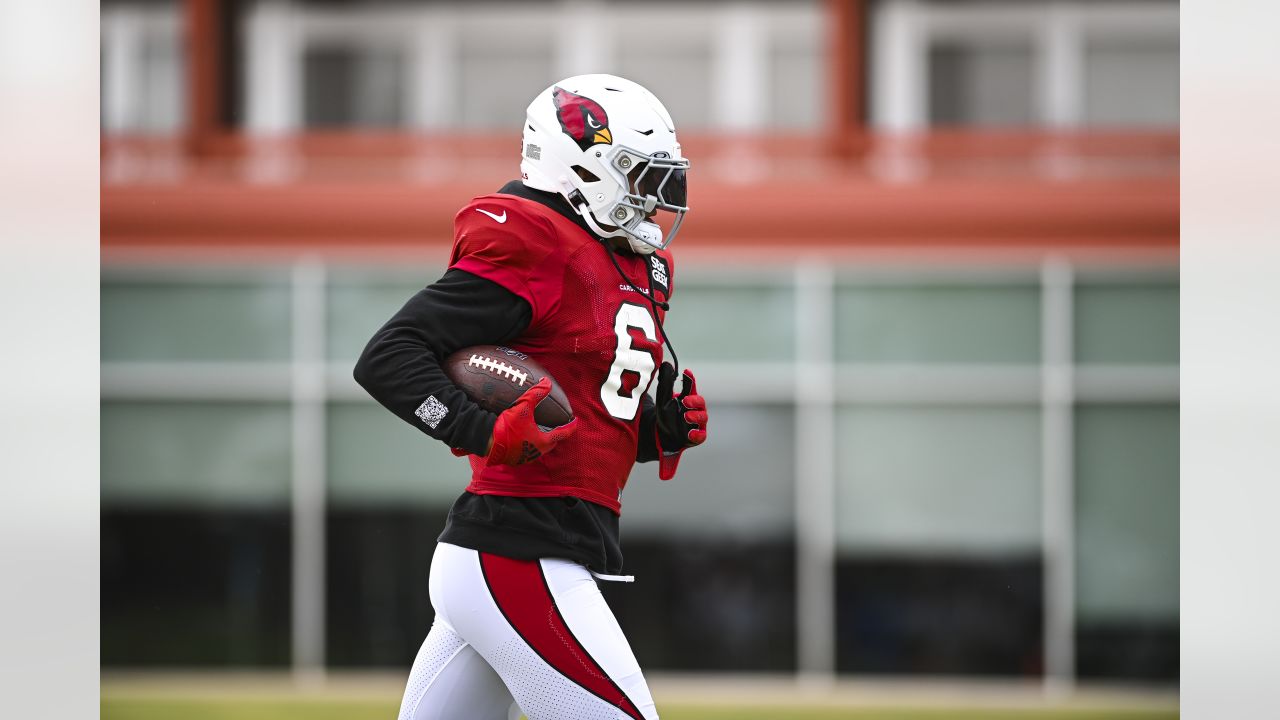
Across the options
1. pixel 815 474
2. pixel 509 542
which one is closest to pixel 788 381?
pixel 815 474

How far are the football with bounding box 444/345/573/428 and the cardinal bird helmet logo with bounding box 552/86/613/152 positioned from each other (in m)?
0.48

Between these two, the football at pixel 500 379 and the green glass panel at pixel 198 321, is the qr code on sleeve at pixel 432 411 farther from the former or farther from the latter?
the green glass panel at pixel 198 321

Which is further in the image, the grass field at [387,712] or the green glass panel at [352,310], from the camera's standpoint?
the green glass panel at [352,310]

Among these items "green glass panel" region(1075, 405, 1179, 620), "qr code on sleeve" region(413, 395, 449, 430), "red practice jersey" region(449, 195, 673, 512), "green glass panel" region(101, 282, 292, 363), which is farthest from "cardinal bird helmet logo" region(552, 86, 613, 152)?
"green glass panel" region(1075, 405, 1179, 620)

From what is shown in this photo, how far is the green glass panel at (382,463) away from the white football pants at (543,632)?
23.6 feet

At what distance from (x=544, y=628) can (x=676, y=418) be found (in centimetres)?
64

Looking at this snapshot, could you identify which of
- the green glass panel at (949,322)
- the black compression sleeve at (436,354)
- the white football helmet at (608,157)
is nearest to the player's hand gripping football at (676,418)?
the white football helmet at (608,157)

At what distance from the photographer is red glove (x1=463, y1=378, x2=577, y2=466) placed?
8.82ft

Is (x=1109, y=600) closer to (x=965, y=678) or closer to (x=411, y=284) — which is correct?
(x=965, y=678)

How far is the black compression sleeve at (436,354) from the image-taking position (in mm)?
2713

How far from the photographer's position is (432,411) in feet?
8.89

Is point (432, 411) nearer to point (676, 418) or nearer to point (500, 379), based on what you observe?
point (500, 379)

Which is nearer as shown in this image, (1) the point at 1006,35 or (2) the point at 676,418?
(2) the point at 676,418
